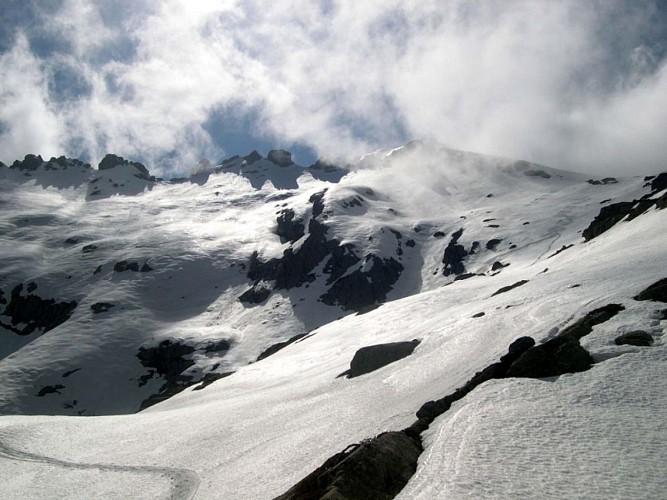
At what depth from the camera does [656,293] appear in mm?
26578

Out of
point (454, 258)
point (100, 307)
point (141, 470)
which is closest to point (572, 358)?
point (141, 470)

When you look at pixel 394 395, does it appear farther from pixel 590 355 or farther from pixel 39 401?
pixel 39 401

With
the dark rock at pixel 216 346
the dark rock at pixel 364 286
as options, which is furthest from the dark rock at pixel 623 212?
the dark rock at pixel 216 346

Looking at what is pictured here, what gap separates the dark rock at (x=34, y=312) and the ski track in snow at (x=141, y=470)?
115 meters

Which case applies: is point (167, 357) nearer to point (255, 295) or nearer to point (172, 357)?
point (172, 357)

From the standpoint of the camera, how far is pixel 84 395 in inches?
4104

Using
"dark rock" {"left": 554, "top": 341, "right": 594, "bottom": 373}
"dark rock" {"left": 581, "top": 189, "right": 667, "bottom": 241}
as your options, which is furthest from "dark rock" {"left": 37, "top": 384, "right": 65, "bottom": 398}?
"dark rock" {"left": 554, "top": 341, "right": 594, "bottom": 373}

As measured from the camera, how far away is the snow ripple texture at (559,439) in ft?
42.2

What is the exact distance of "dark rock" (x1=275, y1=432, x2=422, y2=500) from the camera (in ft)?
47.0

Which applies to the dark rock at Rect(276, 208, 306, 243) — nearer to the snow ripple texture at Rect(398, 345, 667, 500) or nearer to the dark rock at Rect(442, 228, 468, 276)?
the dark rock at Rect(442, 228, 468, 276)

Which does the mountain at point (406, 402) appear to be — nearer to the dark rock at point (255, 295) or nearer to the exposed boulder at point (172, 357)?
the exposed boulder at point (172, 357)

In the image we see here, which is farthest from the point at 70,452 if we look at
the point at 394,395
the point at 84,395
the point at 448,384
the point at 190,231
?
the point at 190,231

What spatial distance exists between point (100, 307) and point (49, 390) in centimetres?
3625

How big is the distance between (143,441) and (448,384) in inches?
815
